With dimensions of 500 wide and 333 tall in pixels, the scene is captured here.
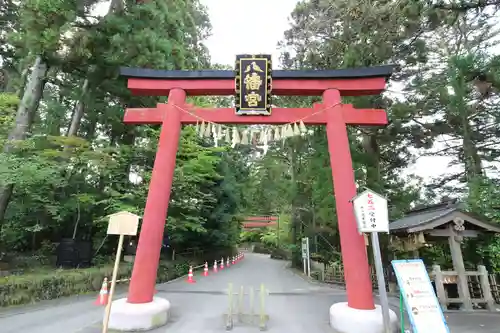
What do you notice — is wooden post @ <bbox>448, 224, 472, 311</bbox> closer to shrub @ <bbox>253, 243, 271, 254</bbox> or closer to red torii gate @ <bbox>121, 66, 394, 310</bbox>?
red torii gate @ <bbox>121, 66, 394, 310</bbox>

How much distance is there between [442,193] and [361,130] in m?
8.37

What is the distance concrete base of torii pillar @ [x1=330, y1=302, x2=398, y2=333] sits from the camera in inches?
207

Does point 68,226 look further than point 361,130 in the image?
Yes

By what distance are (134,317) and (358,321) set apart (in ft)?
14.2

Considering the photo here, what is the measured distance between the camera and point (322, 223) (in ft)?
52.1

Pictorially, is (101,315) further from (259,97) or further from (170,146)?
(259,97)

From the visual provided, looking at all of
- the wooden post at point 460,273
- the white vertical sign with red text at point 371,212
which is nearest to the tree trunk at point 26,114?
the white vertical sign with red text at point 371,212

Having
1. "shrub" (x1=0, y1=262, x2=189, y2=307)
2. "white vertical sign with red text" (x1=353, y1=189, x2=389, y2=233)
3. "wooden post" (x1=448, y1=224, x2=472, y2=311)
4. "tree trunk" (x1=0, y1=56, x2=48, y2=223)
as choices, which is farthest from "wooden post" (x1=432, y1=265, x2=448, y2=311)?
"tree trunk" (x1=0, y1=56, x2=48, y2=223)

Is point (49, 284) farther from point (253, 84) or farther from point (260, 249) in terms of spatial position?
point (260, 249)

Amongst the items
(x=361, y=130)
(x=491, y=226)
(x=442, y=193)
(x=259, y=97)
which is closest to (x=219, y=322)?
(x=259, y=97)

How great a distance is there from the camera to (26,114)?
30.6 feet

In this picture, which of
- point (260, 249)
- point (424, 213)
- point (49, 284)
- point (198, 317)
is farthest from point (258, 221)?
point (198, 317)

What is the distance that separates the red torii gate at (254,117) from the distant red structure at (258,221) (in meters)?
36.2

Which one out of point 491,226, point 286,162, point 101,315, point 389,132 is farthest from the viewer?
point 286,162
